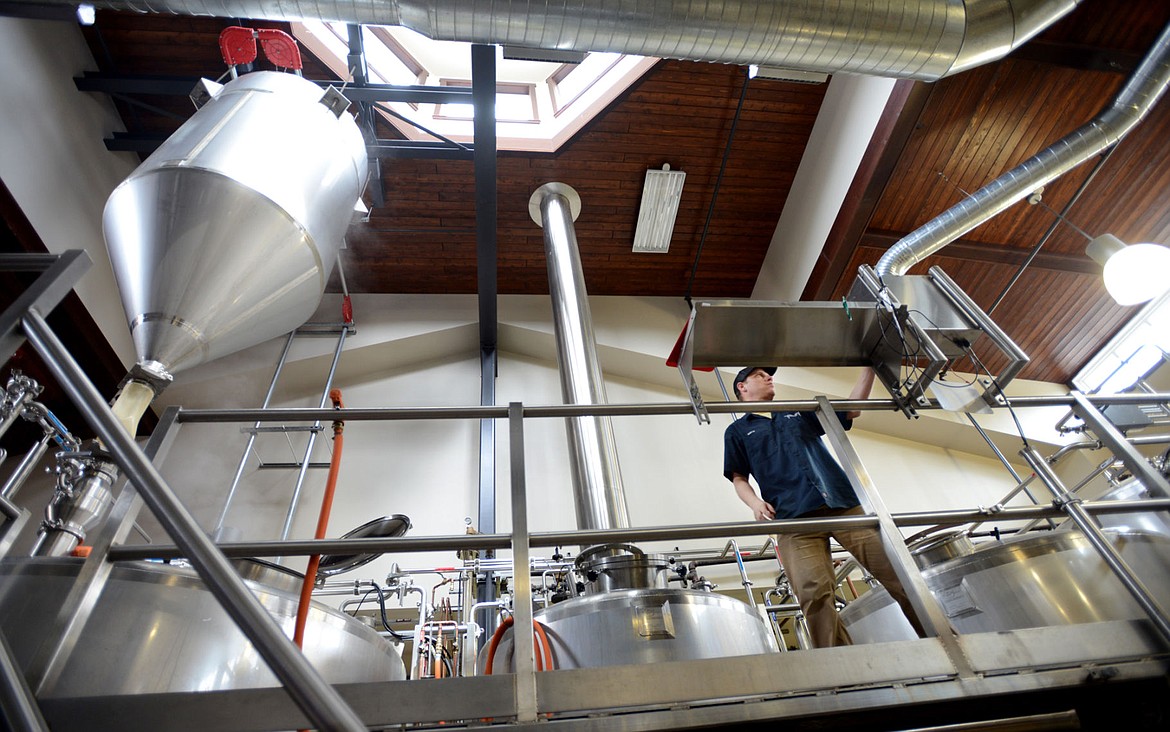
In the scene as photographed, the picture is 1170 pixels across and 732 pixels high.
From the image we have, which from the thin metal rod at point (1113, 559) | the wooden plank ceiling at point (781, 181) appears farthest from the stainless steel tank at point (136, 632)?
the wooden plank ceiling at point (781, 181)

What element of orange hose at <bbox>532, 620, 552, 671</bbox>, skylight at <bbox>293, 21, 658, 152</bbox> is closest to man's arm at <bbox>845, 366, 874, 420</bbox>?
orange hose at <bbox>532, 620, 552, 671</bbox>

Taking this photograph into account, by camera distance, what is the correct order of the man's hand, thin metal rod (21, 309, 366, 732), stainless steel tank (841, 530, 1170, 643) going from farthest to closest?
the man's hand → stainless steel tank (841, 530, 1170, 643) → thin metal rod (21, 309, 366, 732)

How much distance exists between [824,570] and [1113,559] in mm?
948

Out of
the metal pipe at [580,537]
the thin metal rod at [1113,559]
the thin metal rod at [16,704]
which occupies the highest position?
the metal pipe at [580,537]

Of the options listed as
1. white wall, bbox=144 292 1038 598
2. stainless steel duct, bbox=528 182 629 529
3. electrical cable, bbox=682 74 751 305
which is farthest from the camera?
electrical cable, bbox=682 74 751 305

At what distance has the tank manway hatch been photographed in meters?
2.41

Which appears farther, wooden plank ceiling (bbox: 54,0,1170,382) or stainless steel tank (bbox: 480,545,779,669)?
wooden plank ceiling (bbox: 54,0,1170,382)

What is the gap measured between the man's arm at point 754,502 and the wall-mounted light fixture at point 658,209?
402 cm

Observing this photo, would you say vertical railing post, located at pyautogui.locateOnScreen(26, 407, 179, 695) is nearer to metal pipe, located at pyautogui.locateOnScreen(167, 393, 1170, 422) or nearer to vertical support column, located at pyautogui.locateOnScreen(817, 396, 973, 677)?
metal pipe, located at pyautogui.locateOnScreen(167, 393, 1170, 422)

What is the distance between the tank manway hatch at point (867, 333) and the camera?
2412 millimetres

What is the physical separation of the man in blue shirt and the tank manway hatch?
145 mm

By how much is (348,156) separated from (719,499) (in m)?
4.21

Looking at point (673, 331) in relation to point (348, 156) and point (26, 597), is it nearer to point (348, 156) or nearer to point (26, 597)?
point (348, 156)

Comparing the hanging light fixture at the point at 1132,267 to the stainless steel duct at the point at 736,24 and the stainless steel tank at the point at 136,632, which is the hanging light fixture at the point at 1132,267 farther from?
the stainless steel tank at the point at 136,632
